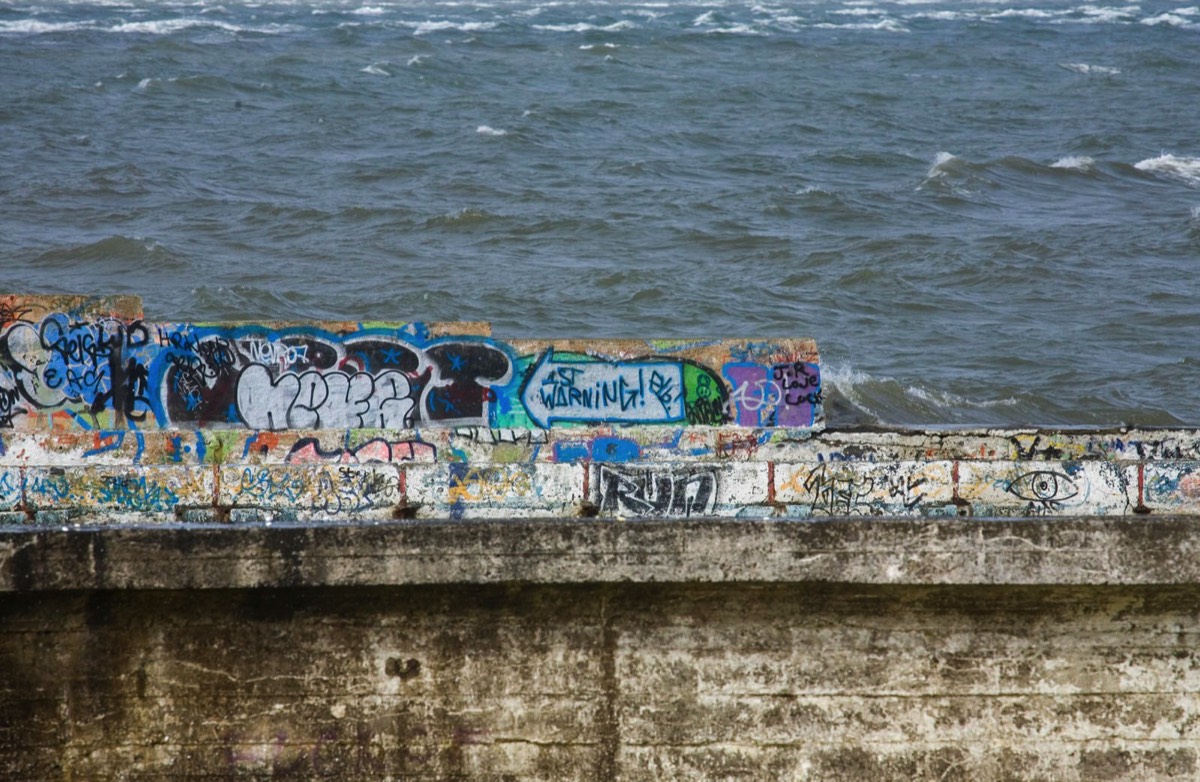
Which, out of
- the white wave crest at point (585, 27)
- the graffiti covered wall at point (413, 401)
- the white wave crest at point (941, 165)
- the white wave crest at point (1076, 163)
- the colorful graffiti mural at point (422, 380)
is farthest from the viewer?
the white wave crest at point (585, 27)

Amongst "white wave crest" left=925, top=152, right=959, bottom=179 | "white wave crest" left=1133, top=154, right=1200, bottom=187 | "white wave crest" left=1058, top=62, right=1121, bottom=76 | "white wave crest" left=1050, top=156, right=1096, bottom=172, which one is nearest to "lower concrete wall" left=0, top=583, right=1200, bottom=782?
"white wave crest" left=925, top=152, right=959, bottom=179

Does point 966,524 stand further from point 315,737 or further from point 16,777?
point 16,777

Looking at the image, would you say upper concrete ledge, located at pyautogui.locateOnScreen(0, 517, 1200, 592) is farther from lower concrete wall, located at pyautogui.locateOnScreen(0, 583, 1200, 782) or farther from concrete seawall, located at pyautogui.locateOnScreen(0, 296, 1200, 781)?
lower concrete wall, located at pyautogui.locateOnScreen(0, 583, 1200, 782)

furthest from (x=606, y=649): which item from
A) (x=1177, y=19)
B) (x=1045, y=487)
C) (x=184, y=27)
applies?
(x=1177, y=19)

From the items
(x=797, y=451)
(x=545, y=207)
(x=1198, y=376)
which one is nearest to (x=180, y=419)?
(x=797, y=451)

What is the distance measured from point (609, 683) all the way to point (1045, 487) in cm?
324

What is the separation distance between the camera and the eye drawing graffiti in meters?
7.75

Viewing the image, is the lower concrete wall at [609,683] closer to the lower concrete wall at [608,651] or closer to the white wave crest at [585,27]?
the lower concrete wall at [608,651]

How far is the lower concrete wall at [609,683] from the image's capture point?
598 cm

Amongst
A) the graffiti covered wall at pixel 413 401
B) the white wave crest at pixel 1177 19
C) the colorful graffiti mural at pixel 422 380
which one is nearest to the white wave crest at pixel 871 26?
the white wave crest at pixel 1177 19

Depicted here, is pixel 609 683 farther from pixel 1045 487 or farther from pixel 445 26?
pixel 445 26

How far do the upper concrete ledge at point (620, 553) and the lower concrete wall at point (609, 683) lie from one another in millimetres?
171

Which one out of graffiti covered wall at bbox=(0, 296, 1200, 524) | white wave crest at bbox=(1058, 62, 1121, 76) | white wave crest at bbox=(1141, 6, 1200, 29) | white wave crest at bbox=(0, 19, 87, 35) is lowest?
graffiti covered wall at bbox=(0, 296, 1200, 524)

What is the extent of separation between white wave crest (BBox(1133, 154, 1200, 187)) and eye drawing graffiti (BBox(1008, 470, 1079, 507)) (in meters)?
26.8
